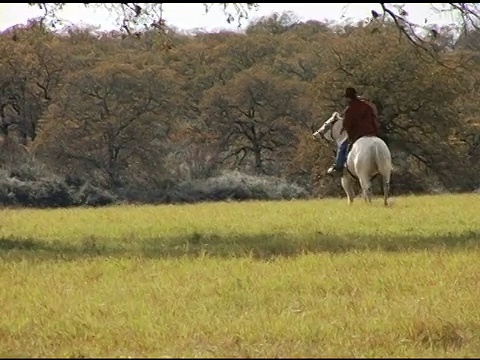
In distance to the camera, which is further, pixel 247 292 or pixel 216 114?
pixel 216 114

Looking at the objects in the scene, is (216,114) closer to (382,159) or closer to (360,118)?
(360,118)

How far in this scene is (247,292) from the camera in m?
6.86

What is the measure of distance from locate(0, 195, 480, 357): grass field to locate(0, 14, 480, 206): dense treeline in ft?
60.6

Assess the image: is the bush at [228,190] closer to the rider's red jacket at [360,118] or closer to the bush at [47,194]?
the bush at [47,194]

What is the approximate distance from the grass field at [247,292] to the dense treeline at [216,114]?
60.6ft

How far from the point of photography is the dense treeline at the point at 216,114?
3312 centimetres

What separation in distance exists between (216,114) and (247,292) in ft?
123

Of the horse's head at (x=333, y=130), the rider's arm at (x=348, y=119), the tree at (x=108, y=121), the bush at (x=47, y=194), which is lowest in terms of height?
the bush at (x=47, y=194)

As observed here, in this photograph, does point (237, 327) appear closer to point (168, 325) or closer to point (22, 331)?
point (168, 325)

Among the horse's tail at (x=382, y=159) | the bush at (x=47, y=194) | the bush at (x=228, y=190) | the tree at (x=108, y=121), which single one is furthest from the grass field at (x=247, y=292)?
the tree at (x=108, y=121)

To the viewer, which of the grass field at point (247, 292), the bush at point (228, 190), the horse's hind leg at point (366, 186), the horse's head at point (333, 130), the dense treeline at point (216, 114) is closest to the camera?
the grass field at point (247, 292)

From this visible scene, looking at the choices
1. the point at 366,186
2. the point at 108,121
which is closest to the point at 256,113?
the point at 108,121

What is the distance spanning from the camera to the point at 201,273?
7.86 metres

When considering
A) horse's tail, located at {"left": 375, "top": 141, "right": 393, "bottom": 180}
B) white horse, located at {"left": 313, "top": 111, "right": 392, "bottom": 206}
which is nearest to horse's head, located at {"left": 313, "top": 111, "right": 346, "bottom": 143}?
white horse, located at {"left": 313, "top": 111, "right": 392, "bottom": 206}
